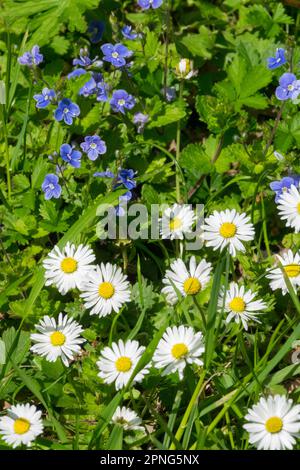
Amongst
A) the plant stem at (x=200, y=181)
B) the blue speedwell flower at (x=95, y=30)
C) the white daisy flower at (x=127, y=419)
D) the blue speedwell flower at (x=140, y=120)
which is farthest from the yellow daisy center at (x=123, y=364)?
the blue speedwell flower at (x=95, y=30)

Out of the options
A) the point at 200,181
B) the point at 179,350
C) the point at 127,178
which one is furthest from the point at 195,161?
the point at 179,350

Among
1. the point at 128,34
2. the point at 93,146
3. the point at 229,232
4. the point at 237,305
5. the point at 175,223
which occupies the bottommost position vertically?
the point at 237,305

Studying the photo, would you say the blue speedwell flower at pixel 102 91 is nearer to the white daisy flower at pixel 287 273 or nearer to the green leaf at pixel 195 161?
the green leaf at pixel 195 161

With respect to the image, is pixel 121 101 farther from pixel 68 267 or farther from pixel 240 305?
pixel 240 305

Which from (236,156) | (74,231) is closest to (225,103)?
(236,156)

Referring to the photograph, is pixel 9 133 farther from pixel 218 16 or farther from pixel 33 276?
pixel 218 16

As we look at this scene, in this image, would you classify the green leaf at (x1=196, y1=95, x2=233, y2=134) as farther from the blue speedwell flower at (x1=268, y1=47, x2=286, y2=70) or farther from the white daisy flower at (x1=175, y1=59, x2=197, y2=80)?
the blue speedwell flower at (x1=268, y1=47, x2=286, y2=70)
